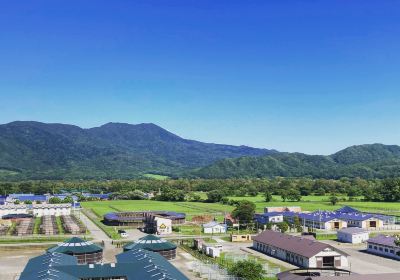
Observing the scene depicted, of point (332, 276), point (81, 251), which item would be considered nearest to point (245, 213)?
point (81, 251)

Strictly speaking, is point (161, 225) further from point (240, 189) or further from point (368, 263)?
point (240, 189)

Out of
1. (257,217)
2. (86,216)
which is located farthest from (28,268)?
(86,216)

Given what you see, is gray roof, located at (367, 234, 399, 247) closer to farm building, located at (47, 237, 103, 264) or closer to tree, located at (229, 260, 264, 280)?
tree, located at (229, 260, 264, 280)

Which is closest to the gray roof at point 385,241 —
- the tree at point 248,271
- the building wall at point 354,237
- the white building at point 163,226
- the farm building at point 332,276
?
the building wall at point 354,237

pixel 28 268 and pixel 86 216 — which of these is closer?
pixel 28 268

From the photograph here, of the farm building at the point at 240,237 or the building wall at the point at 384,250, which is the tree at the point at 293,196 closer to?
the farm building at the point at 240,237

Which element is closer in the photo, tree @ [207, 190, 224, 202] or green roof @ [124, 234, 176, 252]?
green roof @ [124, 234, 176, 252]

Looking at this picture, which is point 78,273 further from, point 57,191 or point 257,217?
point 57,191

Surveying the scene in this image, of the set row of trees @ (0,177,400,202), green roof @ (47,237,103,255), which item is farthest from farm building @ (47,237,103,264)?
row of trees @ (0,177,400,202)
